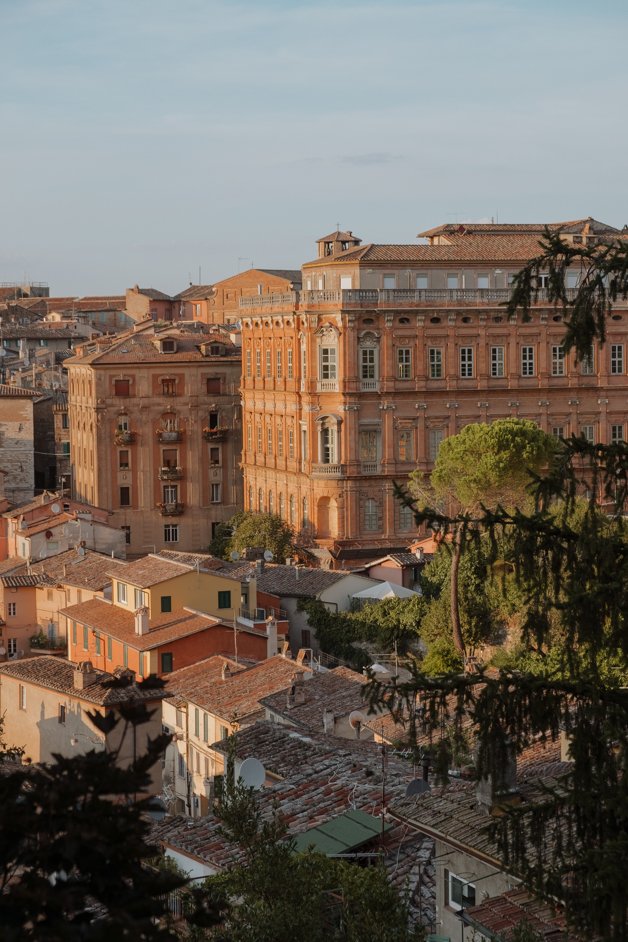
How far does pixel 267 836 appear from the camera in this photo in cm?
1493

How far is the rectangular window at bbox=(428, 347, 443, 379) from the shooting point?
5891cm

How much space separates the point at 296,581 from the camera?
154 feet

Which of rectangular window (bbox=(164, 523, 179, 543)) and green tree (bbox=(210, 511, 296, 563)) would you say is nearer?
green tree (bbox=(210, 511, 296, 563))

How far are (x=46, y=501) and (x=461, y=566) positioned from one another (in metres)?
19.7

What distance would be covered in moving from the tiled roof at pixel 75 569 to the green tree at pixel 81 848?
113 ft

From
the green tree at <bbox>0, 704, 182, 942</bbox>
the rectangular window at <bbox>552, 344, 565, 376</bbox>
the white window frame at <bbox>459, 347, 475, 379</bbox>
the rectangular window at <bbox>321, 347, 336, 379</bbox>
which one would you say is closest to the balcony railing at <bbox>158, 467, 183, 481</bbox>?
the rectangular window at <bbox>321, 347, 336, 379</bbox>

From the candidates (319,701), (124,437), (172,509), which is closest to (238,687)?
(319,701)

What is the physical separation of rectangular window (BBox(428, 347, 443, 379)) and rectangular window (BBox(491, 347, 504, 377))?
77.4 inches

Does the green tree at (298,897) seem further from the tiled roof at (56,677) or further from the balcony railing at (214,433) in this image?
the balcony railing at (214,433)

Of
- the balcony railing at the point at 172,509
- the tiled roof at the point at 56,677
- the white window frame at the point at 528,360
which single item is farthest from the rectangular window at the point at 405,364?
the tiled roof at the point at 56,677

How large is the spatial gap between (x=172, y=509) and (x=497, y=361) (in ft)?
51.3

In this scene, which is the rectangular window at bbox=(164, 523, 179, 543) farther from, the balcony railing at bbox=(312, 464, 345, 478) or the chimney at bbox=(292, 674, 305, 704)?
the chimney at bbox=(292, 674, 305, 704)

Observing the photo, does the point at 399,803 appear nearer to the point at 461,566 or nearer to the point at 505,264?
the point at 461,566

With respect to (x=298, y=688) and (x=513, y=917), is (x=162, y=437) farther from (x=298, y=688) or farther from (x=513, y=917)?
(x=513, y=917)
